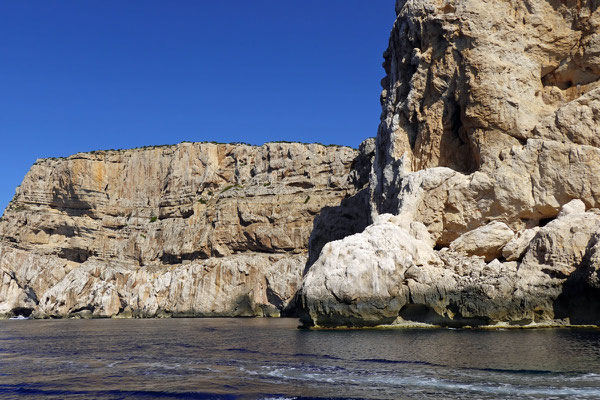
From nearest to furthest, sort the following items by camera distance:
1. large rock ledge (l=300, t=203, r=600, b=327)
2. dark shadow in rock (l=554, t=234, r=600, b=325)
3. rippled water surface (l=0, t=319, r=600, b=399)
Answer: rippled water surface (l=0, t=319, r=600, b=399)
dark shadow in rock (l=554, t=234, r=600, b=325)
large rock ledge (l=300, t=203, r=600, b=327)

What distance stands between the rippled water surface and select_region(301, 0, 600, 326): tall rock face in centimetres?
→ 357

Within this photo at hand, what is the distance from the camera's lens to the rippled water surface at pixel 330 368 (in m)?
16.0

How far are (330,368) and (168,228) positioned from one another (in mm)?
80122

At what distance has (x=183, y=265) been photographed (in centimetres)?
9044

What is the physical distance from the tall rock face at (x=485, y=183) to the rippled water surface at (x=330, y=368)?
11.7 feet

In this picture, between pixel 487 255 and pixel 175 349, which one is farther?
pixel 487 255

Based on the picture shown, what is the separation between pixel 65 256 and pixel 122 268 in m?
11.4

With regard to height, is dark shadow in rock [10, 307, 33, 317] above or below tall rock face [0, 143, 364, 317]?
below

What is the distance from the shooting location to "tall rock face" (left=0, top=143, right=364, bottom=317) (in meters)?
84.8

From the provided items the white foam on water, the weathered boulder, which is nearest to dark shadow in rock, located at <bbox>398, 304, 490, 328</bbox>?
the weathered boulder

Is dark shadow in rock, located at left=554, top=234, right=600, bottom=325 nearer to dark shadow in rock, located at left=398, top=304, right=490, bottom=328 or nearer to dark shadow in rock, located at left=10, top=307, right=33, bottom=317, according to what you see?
dark shadow in rock, located at left=398, top=304, right=490, bottom=328

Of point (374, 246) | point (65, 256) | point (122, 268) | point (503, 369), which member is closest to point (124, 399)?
point (503, 369)

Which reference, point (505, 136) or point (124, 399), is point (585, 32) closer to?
point (505, 136)

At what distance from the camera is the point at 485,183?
39594mm
